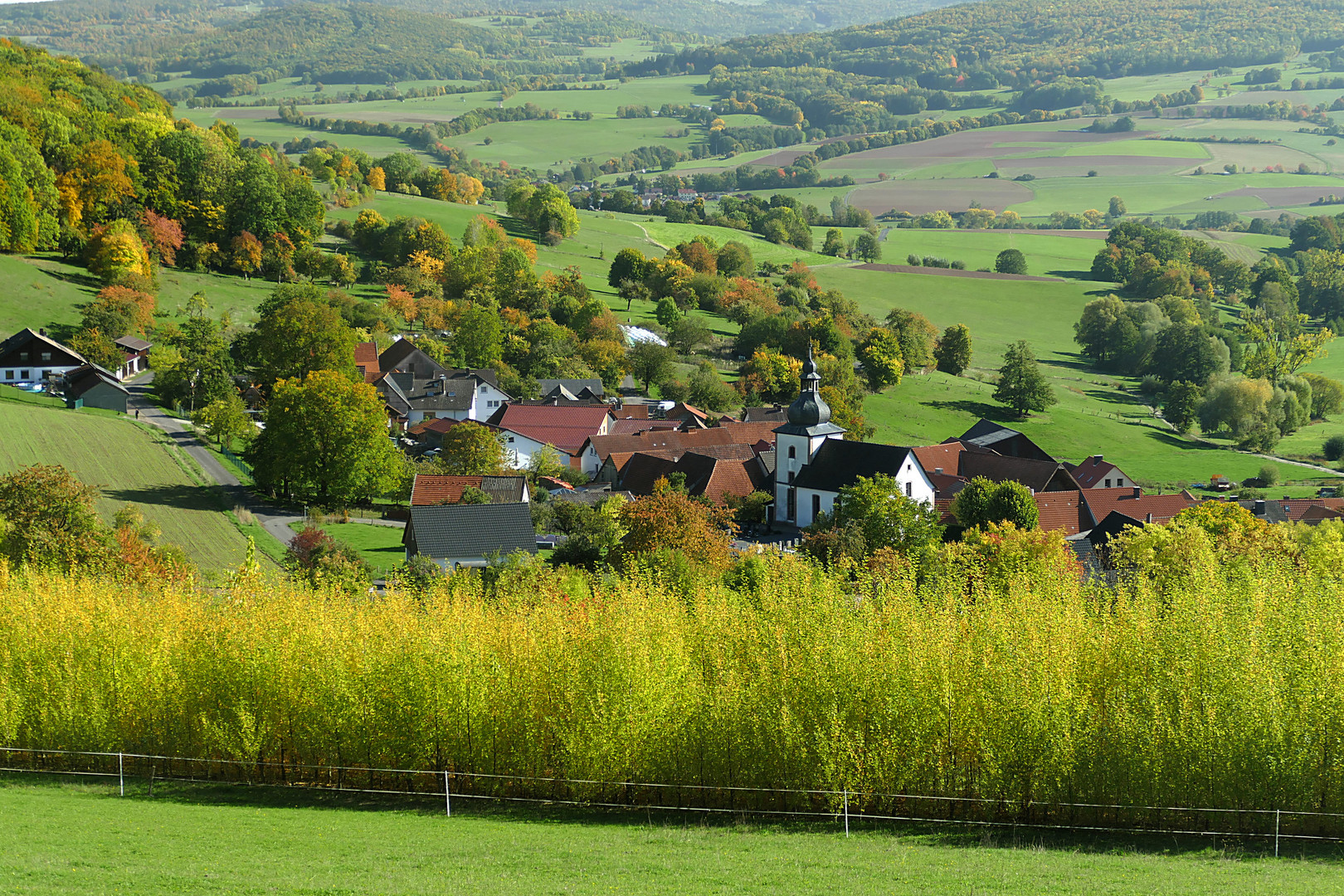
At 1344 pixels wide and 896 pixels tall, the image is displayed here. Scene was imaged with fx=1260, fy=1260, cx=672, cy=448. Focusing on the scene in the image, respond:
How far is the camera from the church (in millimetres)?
A: 64188

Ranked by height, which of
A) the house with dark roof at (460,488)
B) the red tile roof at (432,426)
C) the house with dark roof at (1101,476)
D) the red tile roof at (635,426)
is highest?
the house with dark roof at (460,488)

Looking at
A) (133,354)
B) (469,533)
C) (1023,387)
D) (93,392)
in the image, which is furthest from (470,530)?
(1023,387)

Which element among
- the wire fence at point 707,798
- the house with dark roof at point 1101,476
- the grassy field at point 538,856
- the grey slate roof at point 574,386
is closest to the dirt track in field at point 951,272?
the grey slate roof at point 574,386

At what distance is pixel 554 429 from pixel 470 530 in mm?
32427

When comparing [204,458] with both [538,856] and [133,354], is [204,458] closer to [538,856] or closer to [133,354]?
[133,354]

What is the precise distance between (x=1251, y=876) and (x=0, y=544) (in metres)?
36.5

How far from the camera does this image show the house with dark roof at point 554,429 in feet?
256

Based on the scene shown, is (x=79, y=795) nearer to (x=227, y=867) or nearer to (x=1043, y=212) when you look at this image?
(x=227, y=867)

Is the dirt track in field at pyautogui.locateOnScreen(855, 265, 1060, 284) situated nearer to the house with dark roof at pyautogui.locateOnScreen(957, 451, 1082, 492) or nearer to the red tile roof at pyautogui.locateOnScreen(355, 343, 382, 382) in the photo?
the red tile roof at pyautogui.locateOnScreen(355, 343, 382, 382)

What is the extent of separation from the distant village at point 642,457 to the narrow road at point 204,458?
1.27 m

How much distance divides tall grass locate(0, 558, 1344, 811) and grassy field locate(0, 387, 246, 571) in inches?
776

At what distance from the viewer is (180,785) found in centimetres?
2531

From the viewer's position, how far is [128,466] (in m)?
59.7

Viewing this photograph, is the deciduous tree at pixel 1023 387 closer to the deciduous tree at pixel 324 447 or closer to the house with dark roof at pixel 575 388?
the house with dark roof at pixel 575 388
